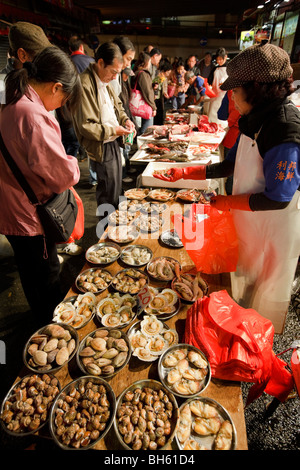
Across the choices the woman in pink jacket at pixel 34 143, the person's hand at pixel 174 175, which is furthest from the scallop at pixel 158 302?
the person's hand at pixel 174 175

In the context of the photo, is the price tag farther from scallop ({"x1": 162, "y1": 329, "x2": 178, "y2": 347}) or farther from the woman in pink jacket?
the woman in pink jacket

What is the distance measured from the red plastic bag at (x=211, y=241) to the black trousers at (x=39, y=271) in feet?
3.62

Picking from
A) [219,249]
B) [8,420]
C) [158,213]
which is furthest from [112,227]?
[8,420]

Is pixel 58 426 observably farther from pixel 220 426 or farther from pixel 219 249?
pixel 219 249

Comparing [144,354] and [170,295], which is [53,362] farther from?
[170,295]

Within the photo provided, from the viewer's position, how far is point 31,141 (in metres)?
1.47

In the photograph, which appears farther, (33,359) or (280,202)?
(280,202)

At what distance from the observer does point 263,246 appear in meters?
1.89

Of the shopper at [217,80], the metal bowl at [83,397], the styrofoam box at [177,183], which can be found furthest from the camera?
the shopper at [217,80]

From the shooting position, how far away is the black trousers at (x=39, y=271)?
1.90 metres

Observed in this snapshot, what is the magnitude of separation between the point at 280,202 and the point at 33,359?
172cm

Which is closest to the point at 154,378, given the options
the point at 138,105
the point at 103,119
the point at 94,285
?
the point at 94,285

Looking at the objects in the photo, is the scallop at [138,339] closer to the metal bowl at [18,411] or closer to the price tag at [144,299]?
the price tag at [144,299]
